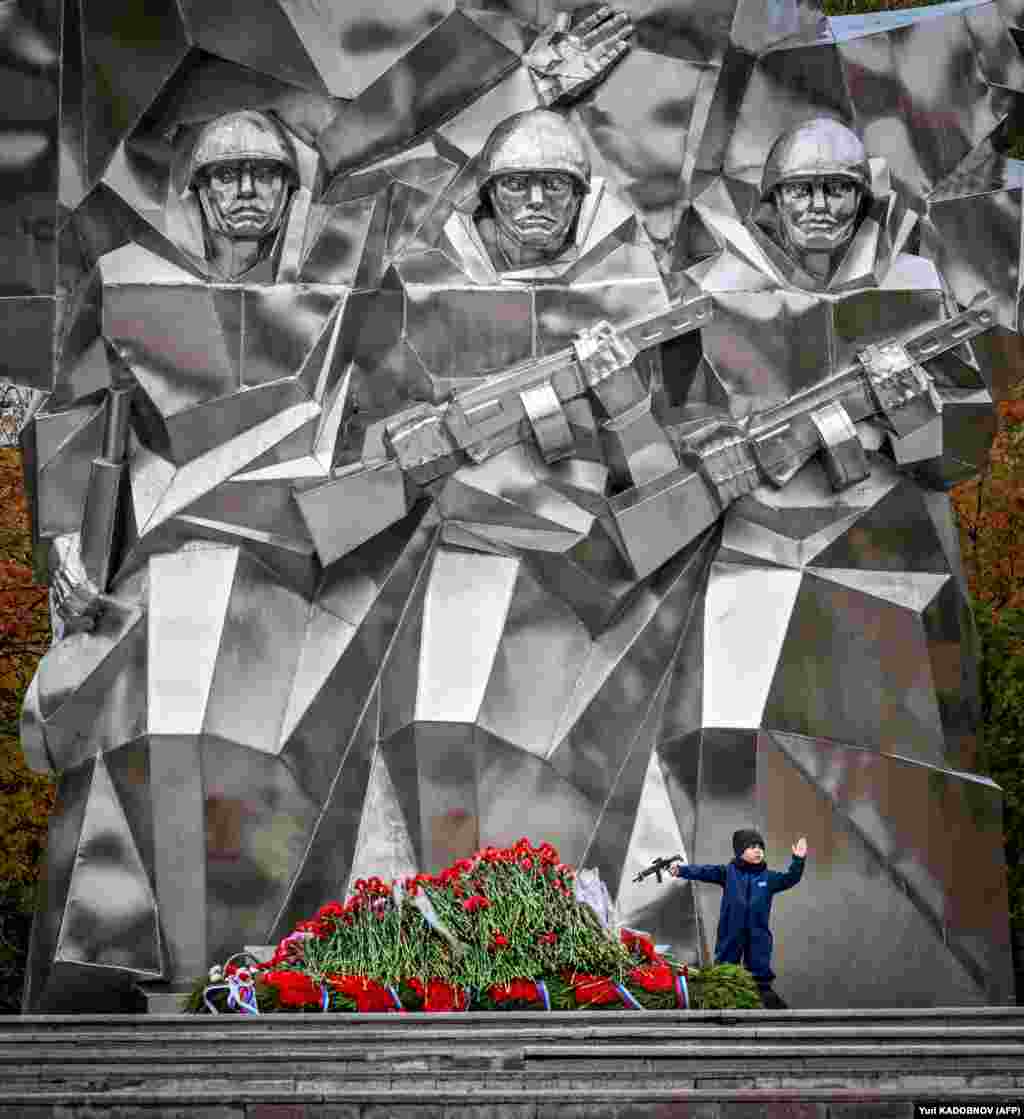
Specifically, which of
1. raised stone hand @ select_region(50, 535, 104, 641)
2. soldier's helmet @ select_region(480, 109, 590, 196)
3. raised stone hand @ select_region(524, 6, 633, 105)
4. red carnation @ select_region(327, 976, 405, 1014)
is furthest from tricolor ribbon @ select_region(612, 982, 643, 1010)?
raised stone hand @ select_region(524, 6, 633, 105)

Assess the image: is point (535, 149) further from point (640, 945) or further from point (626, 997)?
point (626, 997)

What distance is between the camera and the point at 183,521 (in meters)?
16.2

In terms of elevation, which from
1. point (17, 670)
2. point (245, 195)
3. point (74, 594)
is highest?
point (245, 195)

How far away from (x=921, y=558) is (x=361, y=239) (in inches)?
177

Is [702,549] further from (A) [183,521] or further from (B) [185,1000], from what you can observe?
(B) [185,1000]

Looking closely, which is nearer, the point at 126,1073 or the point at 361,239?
the point at 126,1073

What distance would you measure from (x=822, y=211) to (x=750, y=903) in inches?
216

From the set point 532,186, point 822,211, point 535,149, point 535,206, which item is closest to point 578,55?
point 535,149

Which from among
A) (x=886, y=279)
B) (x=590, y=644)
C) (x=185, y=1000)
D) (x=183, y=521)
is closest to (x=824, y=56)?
(x=886, y=279)

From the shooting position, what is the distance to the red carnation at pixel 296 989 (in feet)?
43.1

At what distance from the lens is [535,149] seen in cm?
1628

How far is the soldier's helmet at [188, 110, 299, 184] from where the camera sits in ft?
54.9

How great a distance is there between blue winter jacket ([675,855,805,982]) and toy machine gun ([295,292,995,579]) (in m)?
3.19

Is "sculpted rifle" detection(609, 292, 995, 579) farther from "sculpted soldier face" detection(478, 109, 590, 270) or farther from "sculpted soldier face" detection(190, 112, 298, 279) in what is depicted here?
"sculpted soldier face" detection(190, 112, 298, 279)
